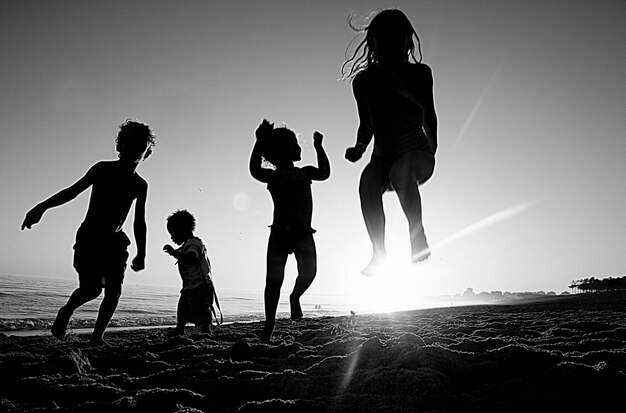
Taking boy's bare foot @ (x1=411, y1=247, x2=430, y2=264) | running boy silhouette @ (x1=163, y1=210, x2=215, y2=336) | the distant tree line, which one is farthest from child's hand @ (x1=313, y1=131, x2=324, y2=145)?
the distant tree line

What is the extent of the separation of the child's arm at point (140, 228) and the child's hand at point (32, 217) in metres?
1.01

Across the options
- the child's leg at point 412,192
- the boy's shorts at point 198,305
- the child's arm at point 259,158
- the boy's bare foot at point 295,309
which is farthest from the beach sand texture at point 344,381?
the boy's shorts at point 198,305

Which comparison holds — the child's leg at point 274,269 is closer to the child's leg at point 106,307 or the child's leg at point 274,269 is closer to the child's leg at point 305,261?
the child's leg at point 305,261

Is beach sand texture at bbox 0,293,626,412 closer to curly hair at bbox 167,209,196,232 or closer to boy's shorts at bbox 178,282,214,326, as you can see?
boy's shorts at bbox 178,282,214,326

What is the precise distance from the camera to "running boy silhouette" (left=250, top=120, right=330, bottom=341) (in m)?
4.22

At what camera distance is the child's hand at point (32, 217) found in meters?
4.17

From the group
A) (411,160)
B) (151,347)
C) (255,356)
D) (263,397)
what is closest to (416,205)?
(411,160)

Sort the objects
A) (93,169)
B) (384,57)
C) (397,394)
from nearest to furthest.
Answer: (397,394), (384,57), (93,169)

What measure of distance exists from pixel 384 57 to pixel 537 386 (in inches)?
89.5

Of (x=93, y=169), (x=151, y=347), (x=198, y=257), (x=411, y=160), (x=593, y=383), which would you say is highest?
(x=93, y=169)

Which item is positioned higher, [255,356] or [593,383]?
[593,383]

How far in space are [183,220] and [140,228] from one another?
166 centimetres

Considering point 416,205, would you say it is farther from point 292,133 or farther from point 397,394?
point 292,133

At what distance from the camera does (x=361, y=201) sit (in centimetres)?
302
